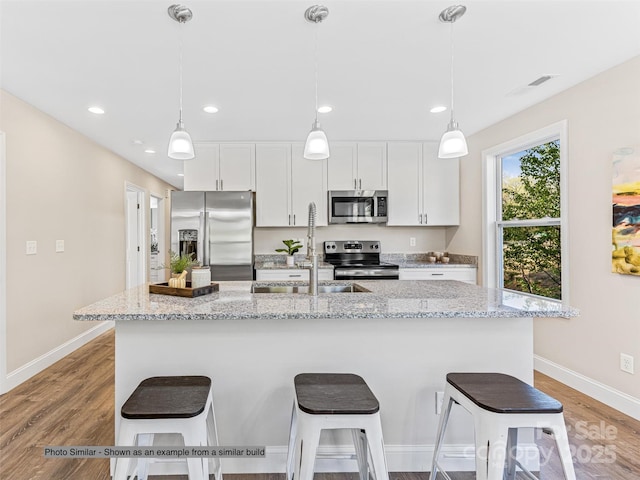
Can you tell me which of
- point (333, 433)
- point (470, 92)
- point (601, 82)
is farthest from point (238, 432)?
point (601, 82)

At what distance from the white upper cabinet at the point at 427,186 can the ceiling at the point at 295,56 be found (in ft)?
3.06

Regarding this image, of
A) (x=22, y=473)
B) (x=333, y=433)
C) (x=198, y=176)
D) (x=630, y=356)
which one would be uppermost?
(x=198, y=176)

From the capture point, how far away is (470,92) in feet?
9.71

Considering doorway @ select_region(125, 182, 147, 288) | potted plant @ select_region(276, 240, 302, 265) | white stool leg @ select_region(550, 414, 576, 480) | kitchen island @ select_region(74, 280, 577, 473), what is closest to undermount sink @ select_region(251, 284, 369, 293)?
kitchen island @ select_region(74, 280, 577, 473)

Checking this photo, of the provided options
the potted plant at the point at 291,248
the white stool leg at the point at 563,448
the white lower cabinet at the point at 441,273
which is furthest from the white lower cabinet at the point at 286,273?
the white stool leg at the point at 563,448

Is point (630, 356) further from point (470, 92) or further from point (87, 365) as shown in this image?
Result: point (87, 365)

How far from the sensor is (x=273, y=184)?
14.3ft

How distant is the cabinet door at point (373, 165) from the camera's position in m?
4.44

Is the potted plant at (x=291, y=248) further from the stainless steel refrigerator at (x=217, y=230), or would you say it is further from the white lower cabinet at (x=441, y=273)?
the white lower cabinet at (x=441, y=273)

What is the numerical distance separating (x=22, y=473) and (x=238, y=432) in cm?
112

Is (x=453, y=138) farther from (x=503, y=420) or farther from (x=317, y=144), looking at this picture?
(x=503, y=420)

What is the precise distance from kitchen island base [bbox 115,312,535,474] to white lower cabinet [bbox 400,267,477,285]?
2303mm

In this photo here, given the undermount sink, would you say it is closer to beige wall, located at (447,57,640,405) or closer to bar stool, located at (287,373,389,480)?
bar stool, located at (287,373,389,480)

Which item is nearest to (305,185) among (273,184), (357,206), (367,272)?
(273,184)
